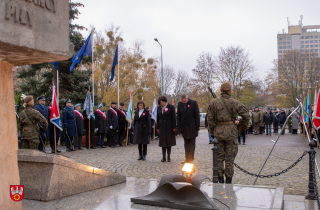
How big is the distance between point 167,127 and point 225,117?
3616mm

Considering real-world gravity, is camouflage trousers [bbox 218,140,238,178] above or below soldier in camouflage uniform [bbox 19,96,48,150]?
below

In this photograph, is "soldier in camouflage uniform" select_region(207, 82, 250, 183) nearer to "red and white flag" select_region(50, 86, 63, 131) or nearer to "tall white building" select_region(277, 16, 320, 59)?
"red and white flag" select_region(50, 86, 63, 131)

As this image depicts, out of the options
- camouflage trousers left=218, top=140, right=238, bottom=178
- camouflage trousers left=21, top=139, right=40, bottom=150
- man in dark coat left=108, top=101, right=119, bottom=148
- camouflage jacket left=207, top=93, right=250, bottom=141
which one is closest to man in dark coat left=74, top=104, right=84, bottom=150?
man in dark coat left=108, top=101, right=119, bottom=148

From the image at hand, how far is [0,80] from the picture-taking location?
11.2ft

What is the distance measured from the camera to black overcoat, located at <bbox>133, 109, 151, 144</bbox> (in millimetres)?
9656

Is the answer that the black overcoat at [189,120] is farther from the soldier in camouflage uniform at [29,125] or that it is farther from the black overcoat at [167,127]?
the soldier in camouflage uniform at [29,125]

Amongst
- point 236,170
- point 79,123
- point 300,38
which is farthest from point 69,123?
point 300,38

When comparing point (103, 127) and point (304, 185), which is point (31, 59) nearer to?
point (304, 185)

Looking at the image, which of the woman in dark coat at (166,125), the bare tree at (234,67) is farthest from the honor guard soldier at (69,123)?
the bare tree at (234,67)

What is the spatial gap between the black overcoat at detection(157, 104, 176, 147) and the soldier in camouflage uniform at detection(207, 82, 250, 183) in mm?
3264

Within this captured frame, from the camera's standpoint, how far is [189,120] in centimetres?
862

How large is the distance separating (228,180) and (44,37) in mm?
4504

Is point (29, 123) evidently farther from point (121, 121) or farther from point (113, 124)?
point (121, 121)

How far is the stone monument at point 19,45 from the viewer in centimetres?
297
